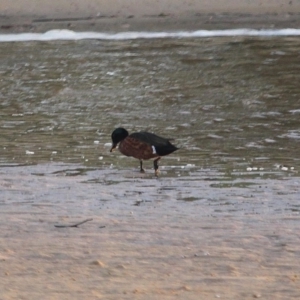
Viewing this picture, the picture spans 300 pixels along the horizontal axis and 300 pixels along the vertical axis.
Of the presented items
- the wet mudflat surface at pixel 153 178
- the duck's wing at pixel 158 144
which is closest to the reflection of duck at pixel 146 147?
the duck's wing at pixel 158 144

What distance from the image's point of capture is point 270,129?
10.4 m

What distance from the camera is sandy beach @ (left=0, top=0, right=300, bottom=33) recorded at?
19562mm

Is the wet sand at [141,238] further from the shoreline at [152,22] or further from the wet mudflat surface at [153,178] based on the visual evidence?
the shoreline at [152,22]

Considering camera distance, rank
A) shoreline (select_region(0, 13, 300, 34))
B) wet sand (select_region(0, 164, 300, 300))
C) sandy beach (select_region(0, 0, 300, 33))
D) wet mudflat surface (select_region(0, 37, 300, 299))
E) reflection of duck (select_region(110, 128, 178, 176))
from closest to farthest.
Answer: wet sand (select_region(0, 164, 300, 300))
wet mudflat surface (select_region(0, 37, 300, 299))
reflection of duck (select_region(110, 128, 178, 176))
shoreline (select_region(0, 13, 300, 34))
sandy beach (select_region(0, 0, 300, 33))

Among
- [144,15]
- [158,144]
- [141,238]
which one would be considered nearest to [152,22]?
[144,15]

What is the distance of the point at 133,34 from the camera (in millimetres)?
18703

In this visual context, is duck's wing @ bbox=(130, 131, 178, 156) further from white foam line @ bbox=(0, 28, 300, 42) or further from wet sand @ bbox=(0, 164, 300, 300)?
white foam line @ bbox=(0, 28, 300, 42)

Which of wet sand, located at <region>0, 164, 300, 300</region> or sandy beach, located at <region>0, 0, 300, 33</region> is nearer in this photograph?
wet sand, located at <region>0, 164, 300, 300</region>

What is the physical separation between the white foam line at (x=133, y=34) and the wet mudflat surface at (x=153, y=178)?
191 centimetres

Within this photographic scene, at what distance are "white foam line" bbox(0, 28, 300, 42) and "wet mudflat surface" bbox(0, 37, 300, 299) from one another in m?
1.91

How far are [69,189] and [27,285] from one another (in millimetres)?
2597

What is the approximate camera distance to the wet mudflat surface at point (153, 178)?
14.8 ft

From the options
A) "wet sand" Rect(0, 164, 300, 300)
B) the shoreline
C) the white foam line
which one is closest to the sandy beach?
the shoreline

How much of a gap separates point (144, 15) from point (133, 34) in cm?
183
